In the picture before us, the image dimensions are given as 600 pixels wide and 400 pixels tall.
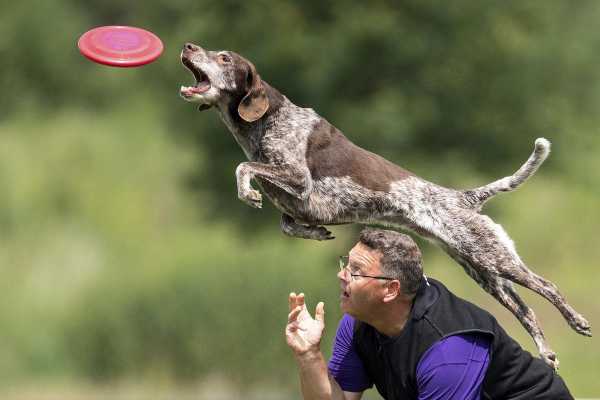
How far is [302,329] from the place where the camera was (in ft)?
19.6

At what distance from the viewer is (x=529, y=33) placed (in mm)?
14812

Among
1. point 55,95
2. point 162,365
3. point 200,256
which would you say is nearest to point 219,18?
point 200,256

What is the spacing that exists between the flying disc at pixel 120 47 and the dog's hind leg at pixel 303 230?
104cm

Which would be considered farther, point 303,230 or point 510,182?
point 510,182

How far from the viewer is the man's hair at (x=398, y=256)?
5938 millimetres

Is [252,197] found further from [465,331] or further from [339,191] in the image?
[465,331]

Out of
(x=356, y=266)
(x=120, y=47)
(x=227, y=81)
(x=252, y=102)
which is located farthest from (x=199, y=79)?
(x=356, y=266)

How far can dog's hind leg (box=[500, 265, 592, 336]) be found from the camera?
6.34 m

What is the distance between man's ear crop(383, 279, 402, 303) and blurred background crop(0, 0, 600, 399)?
8.22 m

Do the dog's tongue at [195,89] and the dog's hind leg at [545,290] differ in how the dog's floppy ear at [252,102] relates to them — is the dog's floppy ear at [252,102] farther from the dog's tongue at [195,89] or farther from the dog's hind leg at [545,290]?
the dog's hind leg at [545,290]

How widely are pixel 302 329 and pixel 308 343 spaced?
0.07 meters

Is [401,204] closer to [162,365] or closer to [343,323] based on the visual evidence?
[343,323]

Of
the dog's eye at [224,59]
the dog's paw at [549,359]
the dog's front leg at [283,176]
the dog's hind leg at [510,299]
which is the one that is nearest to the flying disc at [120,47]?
the dog's eye at [224,59]

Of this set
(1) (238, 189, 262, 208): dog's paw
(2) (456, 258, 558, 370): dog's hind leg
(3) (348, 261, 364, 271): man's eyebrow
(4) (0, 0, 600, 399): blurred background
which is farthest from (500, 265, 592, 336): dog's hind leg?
(4) (0, 0, 600, 399): blurred background
